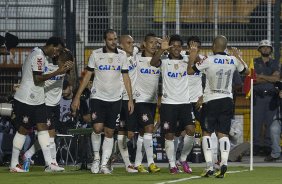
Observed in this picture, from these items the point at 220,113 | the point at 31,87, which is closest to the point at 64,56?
the point at 31,87

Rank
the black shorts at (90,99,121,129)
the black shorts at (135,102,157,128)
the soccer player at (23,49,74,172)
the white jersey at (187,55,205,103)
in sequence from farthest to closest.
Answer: the white jersey at (187,55,205,103) → the soccer player at (23,49,74,172) → the black shorts at (135,102,157,128) → the black shorts at (90,99,121,129)

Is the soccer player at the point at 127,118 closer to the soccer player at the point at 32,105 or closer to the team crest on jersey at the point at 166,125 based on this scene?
the team crest on jersey at the point at 166,125

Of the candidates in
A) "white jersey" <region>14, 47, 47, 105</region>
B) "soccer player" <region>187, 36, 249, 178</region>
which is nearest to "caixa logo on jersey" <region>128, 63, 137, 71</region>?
"white jersey" <region>14, 47, 47, 105</region>

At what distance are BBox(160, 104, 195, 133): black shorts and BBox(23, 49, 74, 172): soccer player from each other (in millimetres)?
1927

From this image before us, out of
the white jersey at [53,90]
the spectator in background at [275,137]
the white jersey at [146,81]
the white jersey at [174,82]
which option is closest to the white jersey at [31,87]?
the white jersey at [53,90]

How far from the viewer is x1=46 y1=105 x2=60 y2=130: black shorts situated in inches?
760

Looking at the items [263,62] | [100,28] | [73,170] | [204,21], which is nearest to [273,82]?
[263,62]

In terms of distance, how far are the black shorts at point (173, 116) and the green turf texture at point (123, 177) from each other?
79 cm

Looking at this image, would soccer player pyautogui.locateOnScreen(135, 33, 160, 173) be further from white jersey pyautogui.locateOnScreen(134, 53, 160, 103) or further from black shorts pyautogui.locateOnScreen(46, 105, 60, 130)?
black shorts pyautogui.locateOnScreen(46, 105, 60, 130)

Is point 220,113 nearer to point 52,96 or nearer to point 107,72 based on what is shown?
point 107,72

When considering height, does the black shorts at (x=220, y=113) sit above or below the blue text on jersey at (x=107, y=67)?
below

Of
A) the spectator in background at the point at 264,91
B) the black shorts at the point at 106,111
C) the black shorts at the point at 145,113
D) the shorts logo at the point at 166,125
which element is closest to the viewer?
the black shorts at the point at 106,111

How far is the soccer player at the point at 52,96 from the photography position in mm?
19109

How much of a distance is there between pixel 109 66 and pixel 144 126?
4.76 ft
